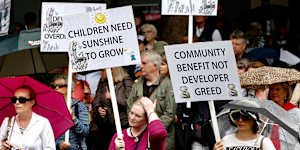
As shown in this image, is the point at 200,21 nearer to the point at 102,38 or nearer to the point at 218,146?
the point at 102,38

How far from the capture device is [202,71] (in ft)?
21.2

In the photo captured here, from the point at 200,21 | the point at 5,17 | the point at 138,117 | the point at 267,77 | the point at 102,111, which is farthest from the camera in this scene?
the point at 200,21

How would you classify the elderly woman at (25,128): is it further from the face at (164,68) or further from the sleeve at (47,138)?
the face at (164,68)

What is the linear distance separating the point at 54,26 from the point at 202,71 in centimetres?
267

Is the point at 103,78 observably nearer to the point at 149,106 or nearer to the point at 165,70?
the point at 165,70

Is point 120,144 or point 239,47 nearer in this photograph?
point 120,144

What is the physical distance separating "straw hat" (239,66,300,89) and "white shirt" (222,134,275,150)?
147 centimetres

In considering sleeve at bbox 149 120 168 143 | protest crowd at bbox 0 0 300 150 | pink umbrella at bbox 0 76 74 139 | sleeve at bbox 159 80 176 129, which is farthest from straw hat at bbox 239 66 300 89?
pink umbrella at bbox 0 76 74 139

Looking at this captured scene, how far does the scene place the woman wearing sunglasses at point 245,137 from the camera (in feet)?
19.5

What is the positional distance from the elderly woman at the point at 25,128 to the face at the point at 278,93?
2697 millimetres

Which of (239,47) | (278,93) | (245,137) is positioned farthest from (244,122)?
(239,47)

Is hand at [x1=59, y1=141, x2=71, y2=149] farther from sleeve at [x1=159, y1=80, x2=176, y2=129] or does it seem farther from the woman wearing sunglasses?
the woman wearing sunglasses

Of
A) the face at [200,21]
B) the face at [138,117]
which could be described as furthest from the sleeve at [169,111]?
the face at [200,21]

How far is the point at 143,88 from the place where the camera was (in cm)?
801
